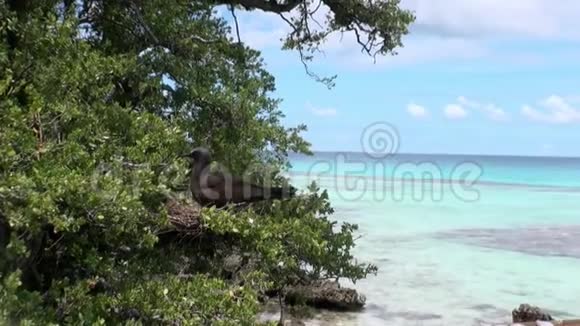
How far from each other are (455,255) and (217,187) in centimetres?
1411

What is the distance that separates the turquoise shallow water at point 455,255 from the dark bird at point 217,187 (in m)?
1.33

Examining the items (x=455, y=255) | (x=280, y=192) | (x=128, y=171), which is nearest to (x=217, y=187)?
(x=280, y=192)

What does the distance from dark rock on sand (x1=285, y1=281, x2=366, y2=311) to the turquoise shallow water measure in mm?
272

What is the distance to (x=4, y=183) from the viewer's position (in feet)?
8.99

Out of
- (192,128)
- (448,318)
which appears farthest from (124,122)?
(448,318)

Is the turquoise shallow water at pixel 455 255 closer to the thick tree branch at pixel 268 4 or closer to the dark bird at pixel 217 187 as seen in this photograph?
the dark bird at pixel 217 187

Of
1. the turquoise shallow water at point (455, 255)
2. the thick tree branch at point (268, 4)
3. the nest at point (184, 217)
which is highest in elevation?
the thick tree branch at point (268, 4)

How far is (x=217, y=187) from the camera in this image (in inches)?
175

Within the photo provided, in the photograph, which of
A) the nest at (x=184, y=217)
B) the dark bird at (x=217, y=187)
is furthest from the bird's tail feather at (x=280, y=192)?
the nest at (x=184, y=217)

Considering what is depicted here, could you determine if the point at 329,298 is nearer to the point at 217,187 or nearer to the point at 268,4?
the point at 268,4

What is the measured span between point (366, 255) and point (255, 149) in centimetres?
1200

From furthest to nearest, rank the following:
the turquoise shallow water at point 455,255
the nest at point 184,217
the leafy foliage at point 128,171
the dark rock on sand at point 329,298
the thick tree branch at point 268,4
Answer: the turquoise shallow water at point 455,255 → the dark rock on sand at point 329,298 → the thick tree branch at point 268,4 → the nest at point 184,217 → the leafy foliage at point 128,171

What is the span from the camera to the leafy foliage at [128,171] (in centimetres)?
304

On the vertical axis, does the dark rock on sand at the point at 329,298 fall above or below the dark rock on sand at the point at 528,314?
below
